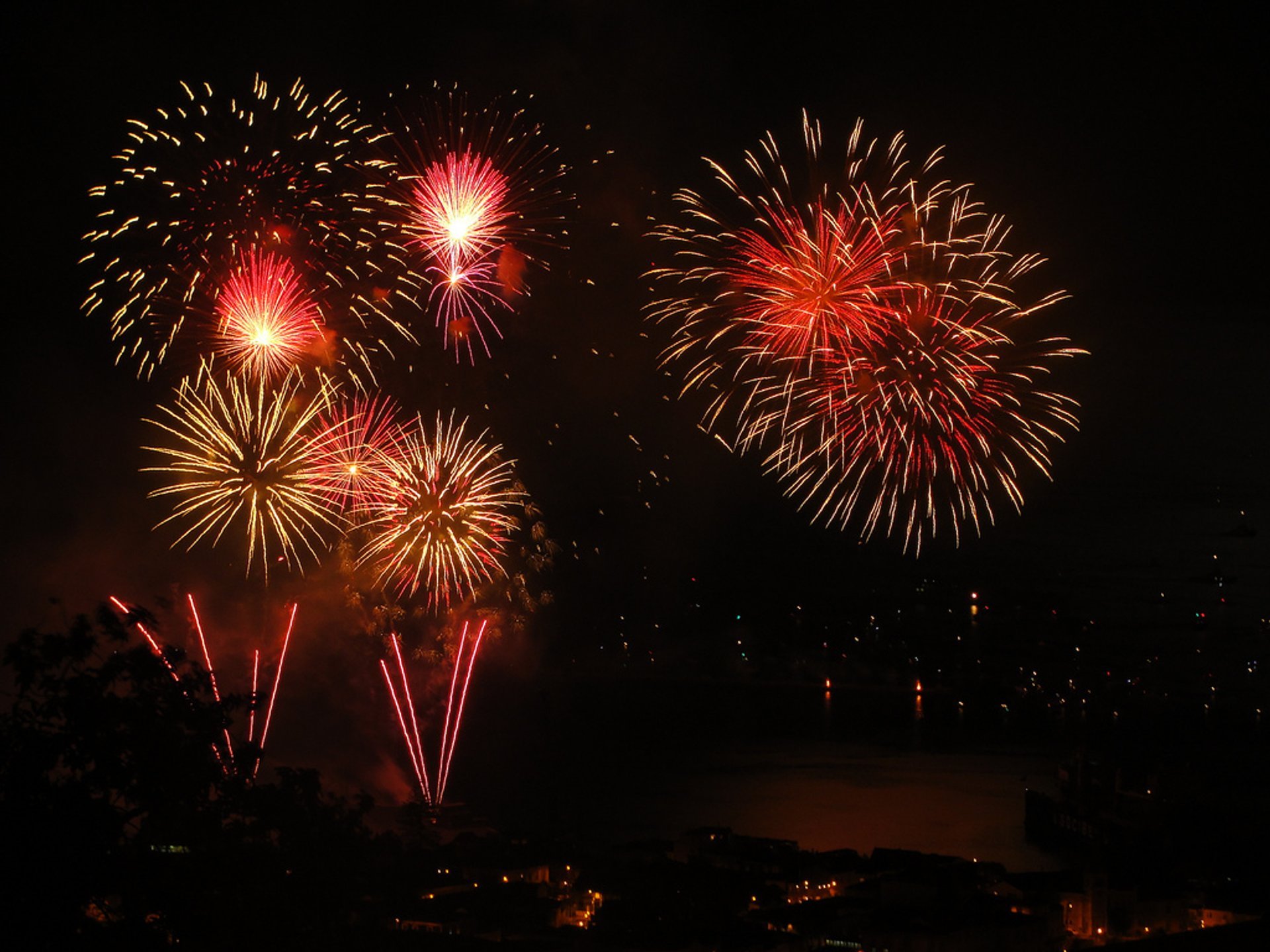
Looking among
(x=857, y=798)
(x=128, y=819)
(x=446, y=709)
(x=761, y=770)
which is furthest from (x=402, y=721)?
(x=761, y=770)

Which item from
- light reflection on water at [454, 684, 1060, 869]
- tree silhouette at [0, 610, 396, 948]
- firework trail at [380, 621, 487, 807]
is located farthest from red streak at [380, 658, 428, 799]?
tree silhouette at [0, 610, 396, 948]

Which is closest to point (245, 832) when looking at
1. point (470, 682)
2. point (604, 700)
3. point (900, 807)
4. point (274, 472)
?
point (274, 472)

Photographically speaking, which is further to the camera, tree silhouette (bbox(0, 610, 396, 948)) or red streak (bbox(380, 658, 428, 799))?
red streak (bbox(380, 658, 428, 799))

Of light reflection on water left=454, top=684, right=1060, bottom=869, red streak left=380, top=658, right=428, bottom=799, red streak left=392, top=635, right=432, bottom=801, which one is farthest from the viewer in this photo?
light reflection on water left=454, top=684, right=1060, bottom=869

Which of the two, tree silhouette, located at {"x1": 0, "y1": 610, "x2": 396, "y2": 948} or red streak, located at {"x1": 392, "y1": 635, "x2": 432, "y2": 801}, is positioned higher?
red streak, located at {"x1": 392, "y1": 635, "x2": 432, "y2": 801}

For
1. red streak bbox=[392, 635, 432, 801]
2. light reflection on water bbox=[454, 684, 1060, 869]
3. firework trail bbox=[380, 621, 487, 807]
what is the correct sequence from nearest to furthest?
red streak bbox=[392, 635, 432, 801], firework trail bbox=[380, 621, 487, 807], light reflection on water bbox=[454, 684, 1060, 869]

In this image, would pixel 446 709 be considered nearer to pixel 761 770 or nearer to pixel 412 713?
pixel 761 770

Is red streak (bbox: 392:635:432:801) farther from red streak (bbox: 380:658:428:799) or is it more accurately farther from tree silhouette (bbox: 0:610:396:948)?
tree silhouette (bbox: 0:610:396:948)

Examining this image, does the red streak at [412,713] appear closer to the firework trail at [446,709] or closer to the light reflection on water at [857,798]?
the firework trail at [446,709]

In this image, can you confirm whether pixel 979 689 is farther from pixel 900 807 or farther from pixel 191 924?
pixel 191 924
